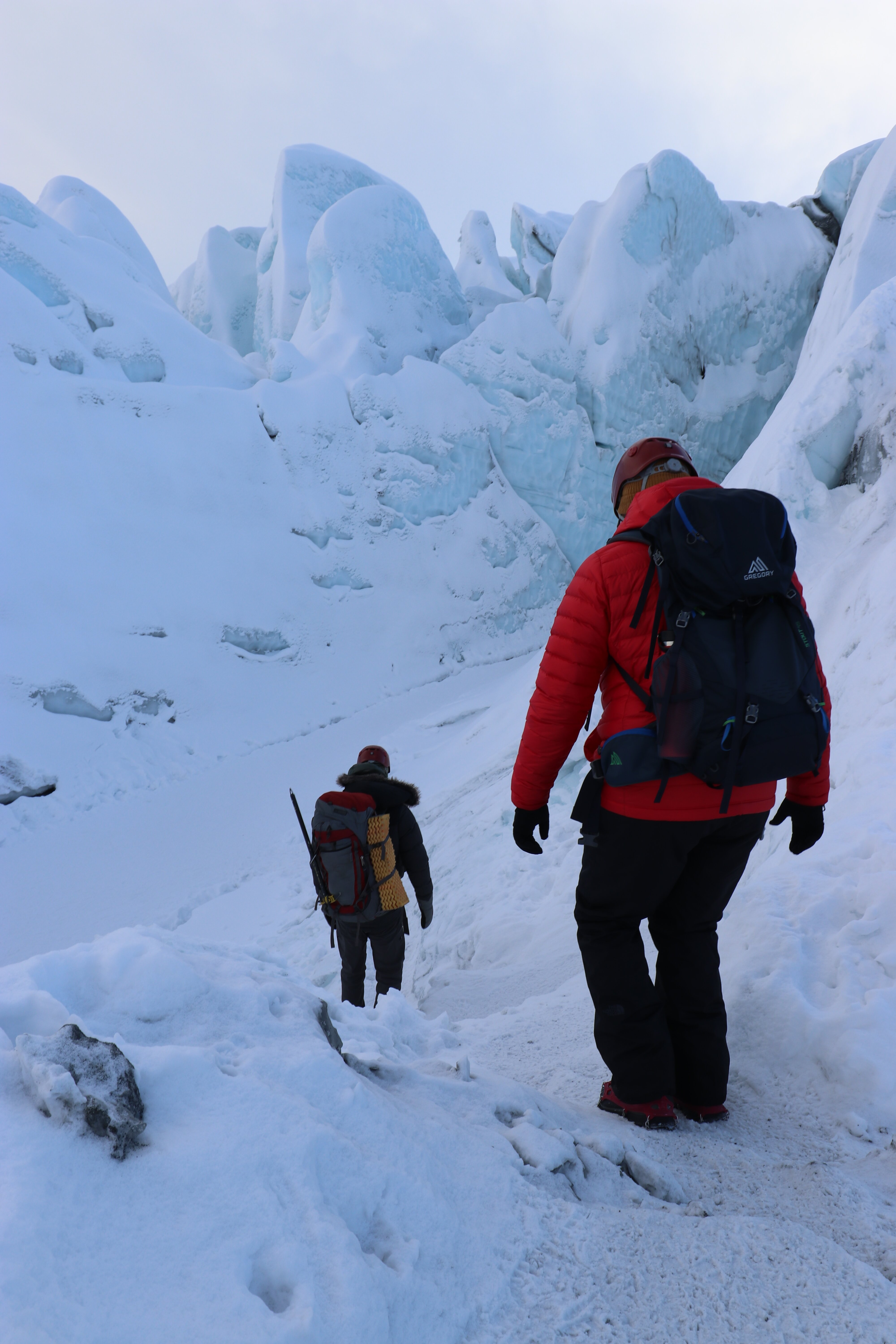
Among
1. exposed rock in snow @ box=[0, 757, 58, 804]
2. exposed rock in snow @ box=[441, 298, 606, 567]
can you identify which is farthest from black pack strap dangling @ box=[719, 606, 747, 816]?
exposed rock in snow @ box=[441, 298, 606, 567]

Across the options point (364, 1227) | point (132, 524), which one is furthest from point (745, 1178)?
point (132, 524)

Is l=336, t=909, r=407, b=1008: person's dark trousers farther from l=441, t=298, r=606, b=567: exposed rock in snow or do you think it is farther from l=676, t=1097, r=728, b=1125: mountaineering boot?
l=441, t=298, r=606, b=567: exposed rock in snow

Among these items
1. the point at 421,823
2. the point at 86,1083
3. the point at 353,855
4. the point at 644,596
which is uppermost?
the point at 644,596

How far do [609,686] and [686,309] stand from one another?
21.8m

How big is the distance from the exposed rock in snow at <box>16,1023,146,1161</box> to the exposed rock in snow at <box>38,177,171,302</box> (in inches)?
873

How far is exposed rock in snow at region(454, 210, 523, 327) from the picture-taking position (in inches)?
1073

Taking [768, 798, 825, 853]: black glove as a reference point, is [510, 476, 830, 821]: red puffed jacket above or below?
above

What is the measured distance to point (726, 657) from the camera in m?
1.73

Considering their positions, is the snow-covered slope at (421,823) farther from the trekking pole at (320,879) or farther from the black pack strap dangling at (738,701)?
the black pack strap dangling at (738,701)

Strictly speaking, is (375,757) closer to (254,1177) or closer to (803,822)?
(803,822)

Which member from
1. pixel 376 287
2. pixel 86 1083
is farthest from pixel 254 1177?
pixel 376 287

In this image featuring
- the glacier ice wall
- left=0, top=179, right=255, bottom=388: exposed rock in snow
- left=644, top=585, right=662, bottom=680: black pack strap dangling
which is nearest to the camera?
left=644, top=585, right=662, bottom=680: black pack strap dangling

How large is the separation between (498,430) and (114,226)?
13.1 metres

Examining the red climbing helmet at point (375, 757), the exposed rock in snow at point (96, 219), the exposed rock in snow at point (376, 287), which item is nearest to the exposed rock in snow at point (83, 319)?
the exposed rock in snow at point (376, 287)
